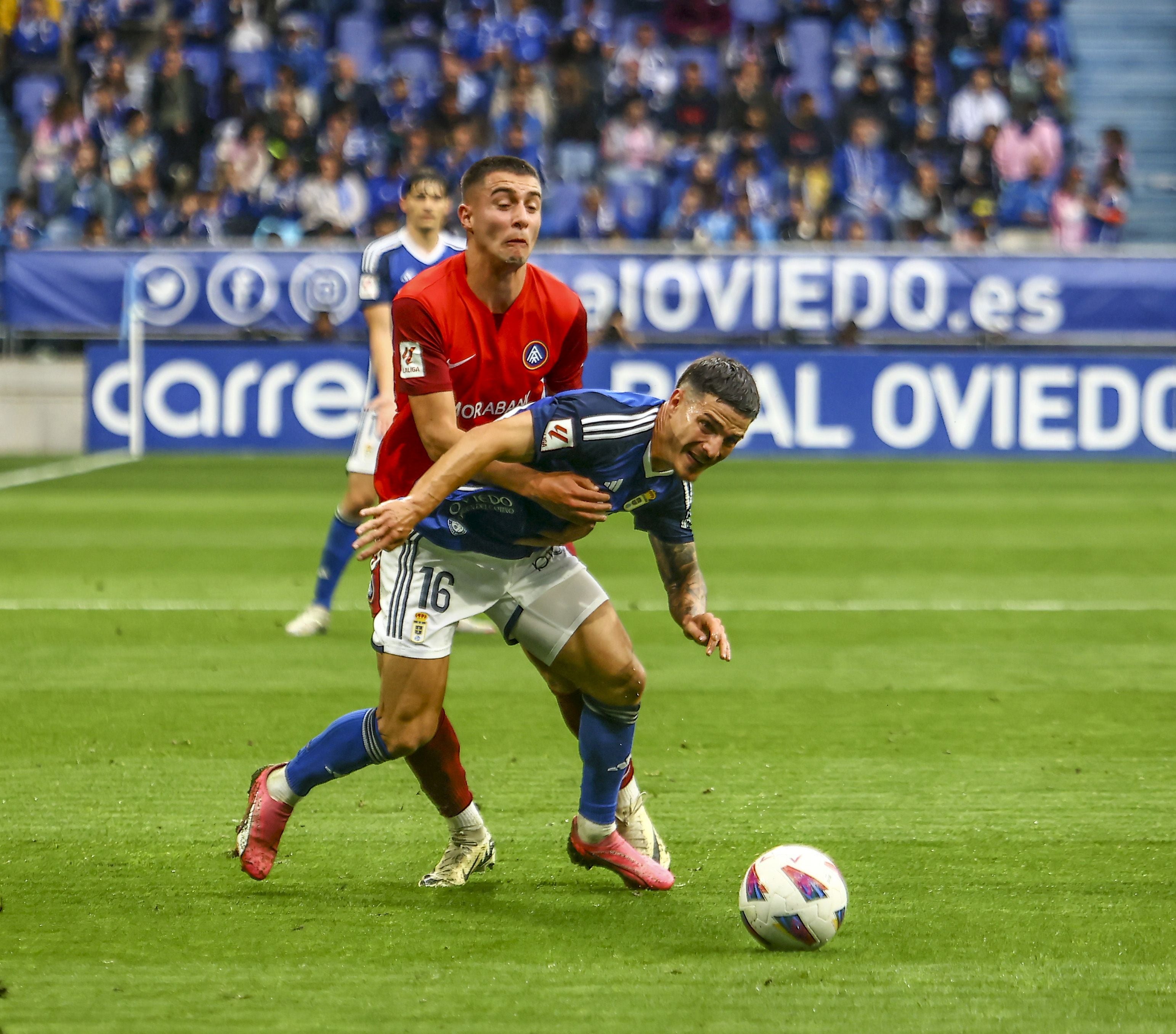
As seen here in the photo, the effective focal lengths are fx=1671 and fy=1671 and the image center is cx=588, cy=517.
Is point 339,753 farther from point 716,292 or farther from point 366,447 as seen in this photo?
point 716,292

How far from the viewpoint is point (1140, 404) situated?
739 inches

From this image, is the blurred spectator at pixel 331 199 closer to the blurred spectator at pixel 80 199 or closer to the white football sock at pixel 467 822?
the blurred spectator at pixel 80 199

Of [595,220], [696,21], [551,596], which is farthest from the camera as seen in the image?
[696,21]

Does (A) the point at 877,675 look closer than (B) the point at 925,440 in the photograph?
Yes

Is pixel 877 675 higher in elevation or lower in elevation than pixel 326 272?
lower

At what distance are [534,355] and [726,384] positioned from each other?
79 cm

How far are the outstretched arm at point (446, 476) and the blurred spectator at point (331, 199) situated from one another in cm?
1669

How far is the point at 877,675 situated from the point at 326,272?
12.7 m

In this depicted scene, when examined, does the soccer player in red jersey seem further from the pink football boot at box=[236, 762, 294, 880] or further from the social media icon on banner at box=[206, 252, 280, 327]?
the social media icon on banner at box=[206, 252, 280, 327]

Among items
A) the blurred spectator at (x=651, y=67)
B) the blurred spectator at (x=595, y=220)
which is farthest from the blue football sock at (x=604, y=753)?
the blurred spectator at (x=651, y=67)

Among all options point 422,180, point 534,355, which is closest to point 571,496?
point 534,355

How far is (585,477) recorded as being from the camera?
180 inches

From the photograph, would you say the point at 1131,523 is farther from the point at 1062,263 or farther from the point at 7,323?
the point at 7,323

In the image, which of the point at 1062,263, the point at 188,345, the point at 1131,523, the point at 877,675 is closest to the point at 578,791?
the point at 877,675
